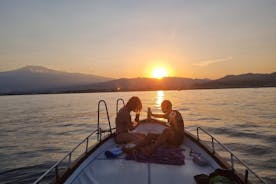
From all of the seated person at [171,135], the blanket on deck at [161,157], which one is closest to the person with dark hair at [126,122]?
the seated person at [171,135]

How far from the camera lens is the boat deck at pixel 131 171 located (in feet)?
19.4

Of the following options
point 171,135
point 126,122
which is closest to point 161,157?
point 171,135

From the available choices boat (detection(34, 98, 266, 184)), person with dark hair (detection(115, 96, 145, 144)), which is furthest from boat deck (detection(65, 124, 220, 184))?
person with dark hair (detection(115, 96, 145, 144))

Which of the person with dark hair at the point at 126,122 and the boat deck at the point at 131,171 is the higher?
the person with dark hair at the point at 126,122

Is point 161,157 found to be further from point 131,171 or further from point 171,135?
point 171,135

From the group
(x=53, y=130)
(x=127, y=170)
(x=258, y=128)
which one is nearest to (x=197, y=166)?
(x=127, y=170)

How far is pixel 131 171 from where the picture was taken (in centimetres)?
639

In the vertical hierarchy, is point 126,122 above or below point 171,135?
above

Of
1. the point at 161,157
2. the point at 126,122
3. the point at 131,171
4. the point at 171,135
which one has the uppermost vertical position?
the point at 126,122

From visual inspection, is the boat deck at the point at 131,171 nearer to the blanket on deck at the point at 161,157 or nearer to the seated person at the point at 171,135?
the blanket on deck at the point at 161,157

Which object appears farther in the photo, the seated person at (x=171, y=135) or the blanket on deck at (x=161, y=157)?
the seated person at (x=171, y=135)

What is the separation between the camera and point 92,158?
24.6 feet

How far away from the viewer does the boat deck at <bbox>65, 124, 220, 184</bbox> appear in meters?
5.90

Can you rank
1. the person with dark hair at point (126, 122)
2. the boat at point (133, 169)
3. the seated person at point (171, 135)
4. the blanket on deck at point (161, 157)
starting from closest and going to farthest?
the boat at point (133, 169) → the blanket on deck at point (161, 157) → the seated person at point (171, 135) → the person with dark hair at point (126, 122)
